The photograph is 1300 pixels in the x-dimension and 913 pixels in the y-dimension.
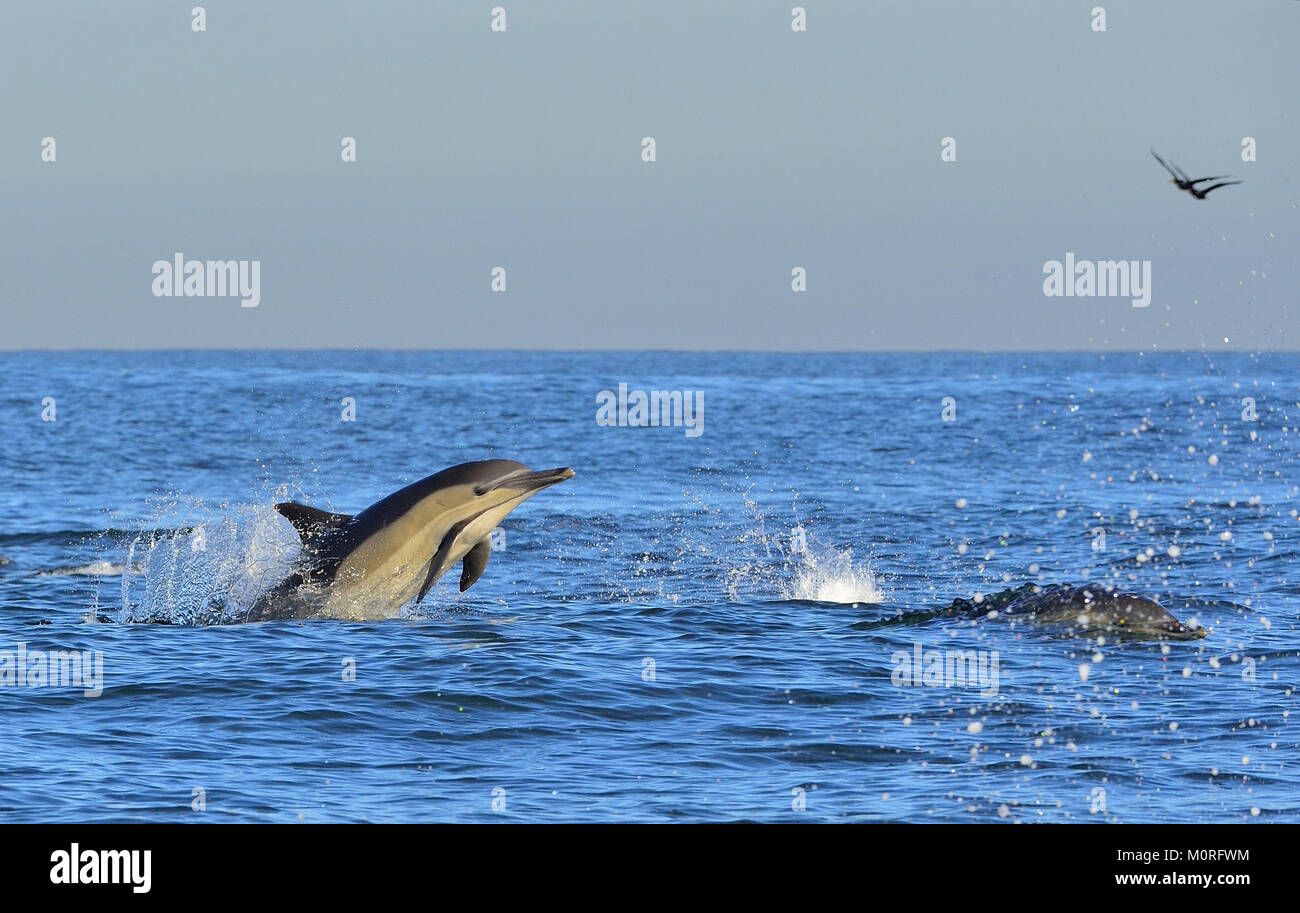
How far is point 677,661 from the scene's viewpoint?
16250 mm

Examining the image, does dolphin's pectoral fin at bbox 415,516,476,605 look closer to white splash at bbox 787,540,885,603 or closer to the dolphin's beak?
the dolphin's beak

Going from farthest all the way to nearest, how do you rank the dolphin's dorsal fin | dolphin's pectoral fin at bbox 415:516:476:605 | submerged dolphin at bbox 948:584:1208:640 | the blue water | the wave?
the wave → submerged dolphin at bbox 948:584:1208:640 → the dolphin's dorsal fin → dolphin's pectoral fin at bbox 415:516:476:605 → the blue water

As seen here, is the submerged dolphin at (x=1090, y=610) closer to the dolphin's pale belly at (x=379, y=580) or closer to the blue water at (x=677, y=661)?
the blue water at (x=677, y=661)

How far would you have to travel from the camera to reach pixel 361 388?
310 ft

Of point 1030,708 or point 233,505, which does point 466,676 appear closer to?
point 1030,708

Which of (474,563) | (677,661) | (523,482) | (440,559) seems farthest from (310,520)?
(677,661)

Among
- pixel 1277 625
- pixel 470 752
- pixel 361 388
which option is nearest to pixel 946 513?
pixel 1277 625

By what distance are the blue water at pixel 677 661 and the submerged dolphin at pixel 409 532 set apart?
530 millimetres

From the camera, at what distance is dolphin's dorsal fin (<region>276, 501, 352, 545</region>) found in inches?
669

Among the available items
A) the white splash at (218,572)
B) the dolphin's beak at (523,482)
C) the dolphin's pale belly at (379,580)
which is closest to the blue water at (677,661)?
the white splash at (218,572)

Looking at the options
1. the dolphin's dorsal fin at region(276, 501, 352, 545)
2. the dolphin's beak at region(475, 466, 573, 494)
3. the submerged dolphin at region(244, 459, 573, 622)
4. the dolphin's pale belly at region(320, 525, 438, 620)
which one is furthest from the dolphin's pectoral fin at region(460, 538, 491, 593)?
the dolphin's dorsal fin at region(276, 501, 352, 545)

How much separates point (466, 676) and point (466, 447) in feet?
128

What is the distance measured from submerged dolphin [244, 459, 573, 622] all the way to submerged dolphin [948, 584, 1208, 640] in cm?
594

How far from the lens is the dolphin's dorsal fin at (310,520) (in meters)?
17.0
